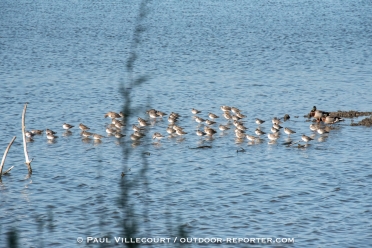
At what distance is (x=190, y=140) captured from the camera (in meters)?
25.6

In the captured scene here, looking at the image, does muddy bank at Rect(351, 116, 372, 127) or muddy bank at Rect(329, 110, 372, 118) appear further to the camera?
muddy bank at Rect(329, 110, 372, 118)

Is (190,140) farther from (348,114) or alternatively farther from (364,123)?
(348,114)

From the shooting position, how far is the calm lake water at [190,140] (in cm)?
1745

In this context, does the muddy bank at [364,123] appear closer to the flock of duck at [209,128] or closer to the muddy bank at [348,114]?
the flock of duck at [209,128]

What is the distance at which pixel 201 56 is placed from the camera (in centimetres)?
4762

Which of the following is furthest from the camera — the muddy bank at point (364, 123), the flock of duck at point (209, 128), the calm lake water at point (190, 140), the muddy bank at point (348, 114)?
the muddy bank at point (348, 114)

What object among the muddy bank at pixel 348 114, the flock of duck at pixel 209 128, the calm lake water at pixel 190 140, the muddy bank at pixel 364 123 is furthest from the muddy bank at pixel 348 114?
the muddy bank at pixel 364 123

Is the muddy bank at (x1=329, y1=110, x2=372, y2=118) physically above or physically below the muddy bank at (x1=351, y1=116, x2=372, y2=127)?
above

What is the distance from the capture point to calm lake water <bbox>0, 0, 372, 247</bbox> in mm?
17453

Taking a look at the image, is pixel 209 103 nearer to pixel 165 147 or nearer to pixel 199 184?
pixel 165 147

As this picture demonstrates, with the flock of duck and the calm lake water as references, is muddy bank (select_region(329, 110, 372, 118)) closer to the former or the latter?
the flock of duck

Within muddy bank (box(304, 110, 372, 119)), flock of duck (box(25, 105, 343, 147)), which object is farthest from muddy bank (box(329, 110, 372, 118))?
flock of duck (box(25, 105, 343, 147))

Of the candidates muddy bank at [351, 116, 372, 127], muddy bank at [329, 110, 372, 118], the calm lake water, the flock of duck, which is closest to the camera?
the calm lake water

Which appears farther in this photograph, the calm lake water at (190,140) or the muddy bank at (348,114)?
the muddy bank at (348,114)
